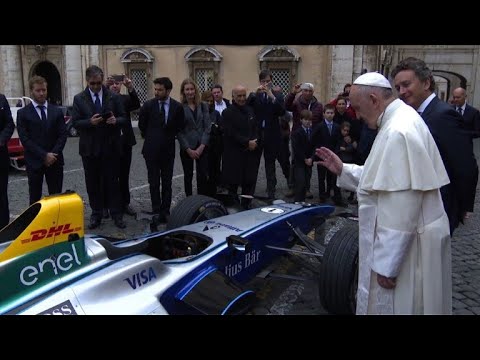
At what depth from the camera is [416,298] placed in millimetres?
2559

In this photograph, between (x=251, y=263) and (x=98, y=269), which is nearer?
(x=98, y=269)

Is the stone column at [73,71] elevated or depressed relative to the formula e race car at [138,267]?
elevated

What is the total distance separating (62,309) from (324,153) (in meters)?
1.92

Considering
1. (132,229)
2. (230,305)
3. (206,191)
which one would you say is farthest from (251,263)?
(206,191)

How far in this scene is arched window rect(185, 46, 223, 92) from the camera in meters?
19.8

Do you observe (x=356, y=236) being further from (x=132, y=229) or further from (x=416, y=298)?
(x=132, y=229)

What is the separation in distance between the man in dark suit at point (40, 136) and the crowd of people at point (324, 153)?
1 cm

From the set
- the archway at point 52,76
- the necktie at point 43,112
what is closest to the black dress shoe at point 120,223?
the necktie at point 43,112

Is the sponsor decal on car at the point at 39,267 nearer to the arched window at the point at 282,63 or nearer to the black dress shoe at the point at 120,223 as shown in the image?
the black dress shoe at the point at 120,223

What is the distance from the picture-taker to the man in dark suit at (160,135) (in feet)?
21.6

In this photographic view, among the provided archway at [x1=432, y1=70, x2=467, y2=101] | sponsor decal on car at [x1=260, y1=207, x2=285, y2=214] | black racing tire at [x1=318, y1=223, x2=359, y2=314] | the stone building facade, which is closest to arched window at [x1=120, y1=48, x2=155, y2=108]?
the stone building facade

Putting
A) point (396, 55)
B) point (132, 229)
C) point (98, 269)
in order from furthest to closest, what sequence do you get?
point (396, 55), point (132, 229), point (98, 269)

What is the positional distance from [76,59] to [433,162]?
21439 millimetres

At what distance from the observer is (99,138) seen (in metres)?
6.25
